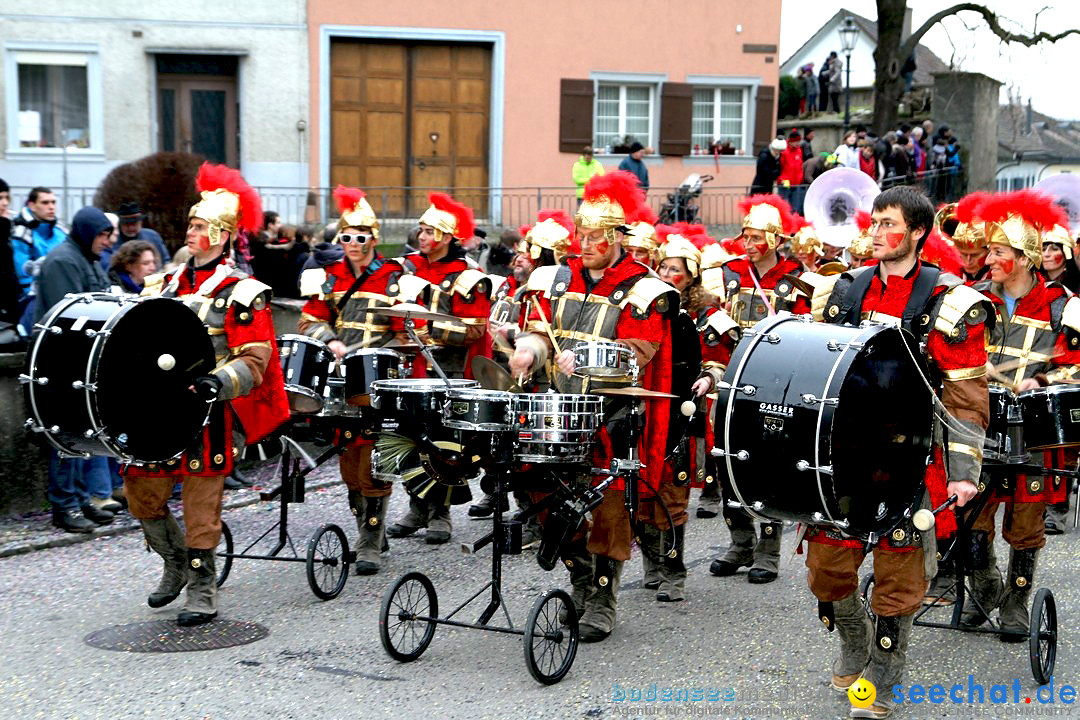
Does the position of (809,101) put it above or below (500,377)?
above

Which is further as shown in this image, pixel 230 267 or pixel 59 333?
pixel 230 267

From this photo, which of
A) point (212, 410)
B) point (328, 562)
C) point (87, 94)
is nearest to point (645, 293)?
point (212, 410)

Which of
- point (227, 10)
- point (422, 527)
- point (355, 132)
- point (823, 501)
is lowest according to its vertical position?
point (422, 527)

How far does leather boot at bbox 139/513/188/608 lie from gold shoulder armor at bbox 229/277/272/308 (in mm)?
1138

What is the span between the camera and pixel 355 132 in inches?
917

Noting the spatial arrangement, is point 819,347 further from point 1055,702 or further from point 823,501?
point 1055,702

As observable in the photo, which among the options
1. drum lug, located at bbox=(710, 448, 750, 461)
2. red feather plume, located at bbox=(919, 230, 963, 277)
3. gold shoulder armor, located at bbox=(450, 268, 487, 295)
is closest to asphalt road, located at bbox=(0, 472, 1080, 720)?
drum lug, located at bbox=(710, 448, 750, 461)

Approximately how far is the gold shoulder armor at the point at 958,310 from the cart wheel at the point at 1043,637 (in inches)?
56.7

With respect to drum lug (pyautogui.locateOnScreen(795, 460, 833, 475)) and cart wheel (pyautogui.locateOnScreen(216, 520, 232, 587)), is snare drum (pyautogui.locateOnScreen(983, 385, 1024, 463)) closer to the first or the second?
drum lug (pyautogui.locateOnScreen(795, 460, 833, 475))

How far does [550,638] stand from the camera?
6195 millimetres

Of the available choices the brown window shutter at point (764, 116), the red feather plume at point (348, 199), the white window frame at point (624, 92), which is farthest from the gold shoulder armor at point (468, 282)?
the brown window shutter at point (764, 116)

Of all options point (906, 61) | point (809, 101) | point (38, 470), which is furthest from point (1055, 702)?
point (809, 101)

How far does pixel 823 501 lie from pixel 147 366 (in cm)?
325

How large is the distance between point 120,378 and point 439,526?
124 inches
